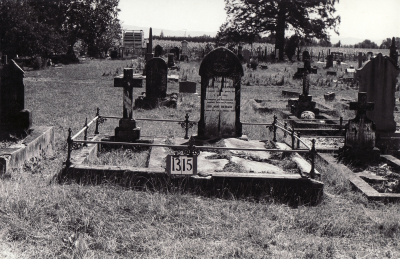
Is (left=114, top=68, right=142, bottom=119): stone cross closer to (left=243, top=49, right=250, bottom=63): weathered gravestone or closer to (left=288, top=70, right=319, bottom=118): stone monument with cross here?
(left=288, top=70, right=319, bottom=118): stone monument with cross

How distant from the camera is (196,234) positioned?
4.78m

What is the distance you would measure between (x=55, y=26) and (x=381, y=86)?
32.2 metres

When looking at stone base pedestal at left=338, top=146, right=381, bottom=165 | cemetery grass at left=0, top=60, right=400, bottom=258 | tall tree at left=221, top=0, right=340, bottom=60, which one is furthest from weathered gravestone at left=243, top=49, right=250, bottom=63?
cemetery grass at left=0, top=60, right=400, bottom=258

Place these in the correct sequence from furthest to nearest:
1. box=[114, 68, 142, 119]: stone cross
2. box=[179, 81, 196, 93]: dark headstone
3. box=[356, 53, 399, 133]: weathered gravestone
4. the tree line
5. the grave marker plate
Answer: the tree line
box=[179, 81, 196, 93]: dark headstone
box=[356, 53, 399, 133]: weathered gravestone
box=[114, 68, 142, 119]: stone cross
the grave marker plate

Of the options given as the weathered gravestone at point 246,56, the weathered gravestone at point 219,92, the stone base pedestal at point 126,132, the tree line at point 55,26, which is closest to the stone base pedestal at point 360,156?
the weathered gravestone at point 219,92

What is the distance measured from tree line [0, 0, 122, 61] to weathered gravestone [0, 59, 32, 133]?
2244 cm

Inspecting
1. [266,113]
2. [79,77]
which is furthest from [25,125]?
[79,77]

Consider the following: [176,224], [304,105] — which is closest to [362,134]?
[176,224]

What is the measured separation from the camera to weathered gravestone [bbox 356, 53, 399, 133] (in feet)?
33.4

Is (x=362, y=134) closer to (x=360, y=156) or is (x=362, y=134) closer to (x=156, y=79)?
(x=360, y=156)

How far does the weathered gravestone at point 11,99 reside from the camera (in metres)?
7.77

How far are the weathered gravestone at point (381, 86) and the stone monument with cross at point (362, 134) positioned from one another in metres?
2.02

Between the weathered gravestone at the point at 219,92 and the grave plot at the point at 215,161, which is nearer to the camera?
the grave plot at the point at 215,161

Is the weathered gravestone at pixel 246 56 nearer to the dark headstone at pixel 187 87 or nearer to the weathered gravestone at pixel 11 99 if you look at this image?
the dark headstone at pixel 187 87
